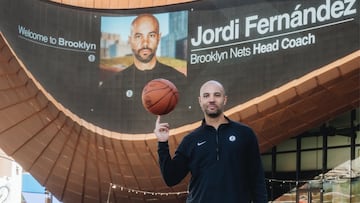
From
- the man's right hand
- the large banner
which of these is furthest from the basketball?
the large banner

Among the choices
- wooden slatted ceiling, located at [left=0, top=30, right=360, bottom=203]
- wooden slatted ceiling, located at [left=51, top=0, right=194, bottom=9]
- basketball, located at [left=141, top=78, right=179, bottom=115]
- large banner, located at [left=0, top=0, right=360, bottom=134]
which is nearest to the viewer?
basketball, located at [left=141, top=78, right=179, bottom=115]

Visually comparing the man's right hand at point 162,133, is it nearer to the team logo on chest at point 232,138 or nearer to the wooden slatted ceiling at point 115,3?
the team logo on chest at point 232,138

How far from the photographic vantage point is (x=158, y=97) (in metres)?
3.76

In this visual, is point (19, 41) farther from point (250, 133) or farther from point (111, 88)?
point (250, 133)

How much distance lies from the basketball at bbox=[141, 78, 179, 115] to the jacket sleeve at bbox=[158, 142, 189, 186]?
84 centimetres

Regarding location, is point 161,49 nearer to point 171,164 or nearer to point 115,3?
point 115,3

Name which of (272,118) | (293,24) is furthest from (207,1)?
(272,118)

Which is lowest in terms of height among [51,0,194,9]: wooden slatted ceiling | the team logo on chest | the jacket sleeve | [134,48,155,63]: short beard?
the jacket sleeve

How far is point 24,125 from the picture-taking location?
17281mm

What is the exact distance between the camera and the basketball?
12.2 ft

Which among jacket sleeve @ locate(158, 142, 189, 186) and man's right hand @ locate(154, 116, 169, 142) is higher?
man's right hand @ locate(154, 116, 169, 142)

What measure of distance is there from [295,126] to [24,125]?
7361 millimetres

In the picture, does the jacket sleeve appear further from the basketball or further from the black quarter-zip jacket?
the basketball

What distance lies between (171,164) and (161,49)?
14.0 m
